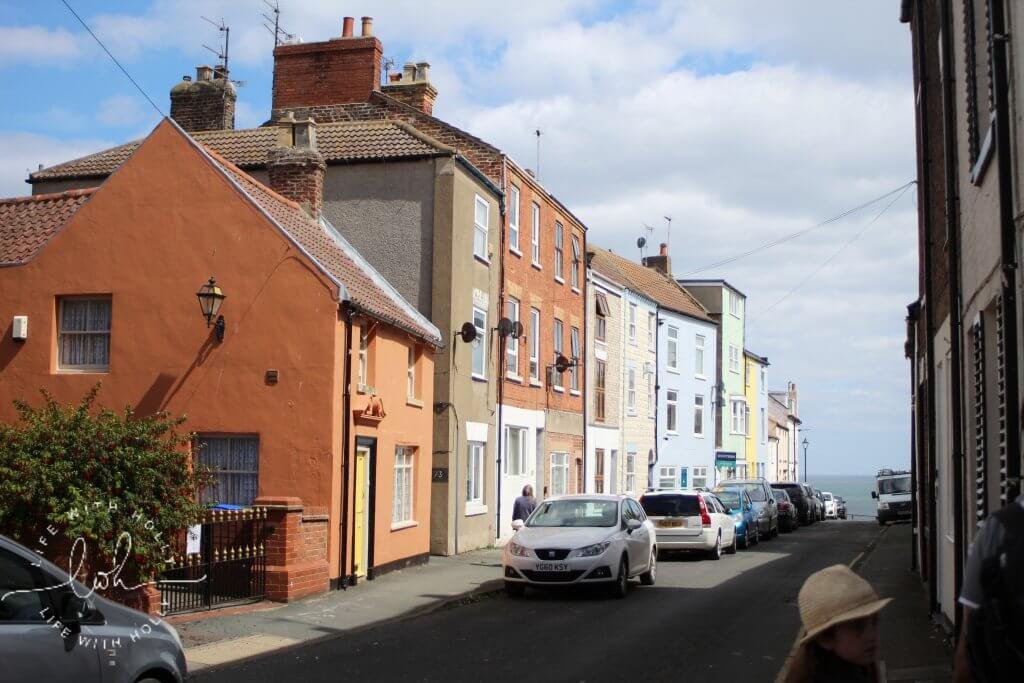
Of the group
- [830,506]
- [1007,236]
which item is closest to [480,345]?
[1007,236]

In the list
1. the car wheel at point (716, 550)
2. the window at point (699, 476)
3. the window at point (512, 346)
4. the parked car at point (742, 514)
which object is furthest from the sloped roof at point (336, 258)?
the window at point (699, 476)

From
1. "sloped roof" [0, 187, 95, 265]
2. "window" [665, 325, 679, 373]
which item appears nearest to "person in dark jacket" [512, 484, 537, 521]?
"sloped roof" [0, 187, 95, 265]

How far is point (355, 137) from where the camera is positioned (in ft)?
85.8

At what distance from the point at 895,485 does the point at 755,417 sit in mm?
17466

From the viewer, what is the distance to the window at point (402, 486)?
21.8 meters

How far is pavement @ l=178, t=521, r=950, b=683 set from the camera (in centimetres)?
1125

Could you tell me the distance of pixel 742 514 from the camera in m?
31.4

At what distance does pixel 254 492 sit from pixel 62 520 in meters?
6.08

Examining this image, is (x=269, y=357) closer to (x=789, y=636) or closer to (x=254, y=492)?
(x=254, y=492)

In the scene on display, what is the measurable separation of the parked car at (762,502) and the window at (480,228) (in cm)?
1187

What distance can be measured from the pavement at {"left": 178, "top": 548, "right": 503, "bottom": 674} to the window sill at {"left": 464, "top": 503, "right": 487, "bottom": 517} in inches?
165

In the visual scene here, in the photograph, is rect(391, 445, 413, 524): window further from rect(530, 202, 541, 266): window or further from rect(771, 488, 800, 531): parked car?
rect(771, 488, 800, 531): parked car

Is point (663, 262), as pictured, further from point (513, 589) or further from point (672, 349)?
point (513, 589)

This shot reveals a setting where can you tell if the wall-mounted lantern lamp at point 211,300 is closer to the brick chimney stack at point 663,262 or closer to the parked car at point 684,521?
the parked car at point 684,521
